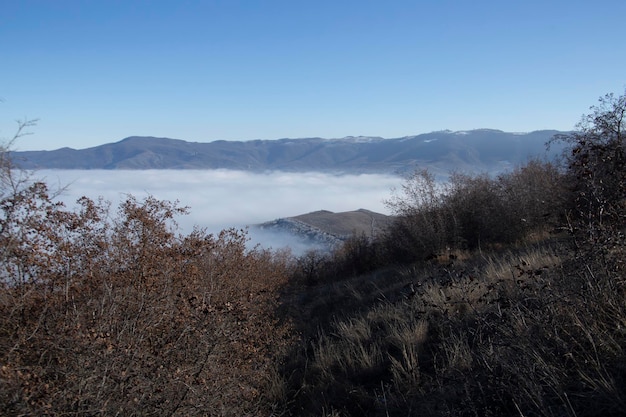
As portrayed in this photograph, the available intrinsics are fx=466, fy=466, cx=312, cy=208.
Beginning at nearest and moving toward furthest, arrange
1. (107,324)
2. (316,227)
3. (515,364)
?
(515,364) < (107,324) < (316,227)

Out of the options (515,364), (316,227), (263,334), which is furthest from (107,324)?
(316,227)

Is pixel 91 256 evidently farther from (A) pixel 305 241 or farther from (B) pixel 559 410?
(A) pixel 305 241

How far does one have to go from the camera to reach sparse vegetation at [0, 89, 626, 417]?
3.43 metres

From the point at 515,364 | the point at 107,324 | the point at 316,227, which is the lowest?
the point at 316,227

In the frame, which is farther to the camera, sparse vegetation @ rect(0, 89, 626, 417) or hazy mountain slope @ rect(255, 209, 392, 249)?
hazy mountain slope @ rect(255, 209, 392, 249)

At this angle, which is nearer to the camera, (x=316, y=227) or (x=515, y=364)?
(x=515, y=364)

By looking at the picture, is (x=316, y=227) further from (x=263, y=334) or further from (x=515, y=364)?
(x=515, y=364)

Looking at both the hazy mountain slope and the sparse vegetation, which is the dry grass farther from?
the hazy mountain slope

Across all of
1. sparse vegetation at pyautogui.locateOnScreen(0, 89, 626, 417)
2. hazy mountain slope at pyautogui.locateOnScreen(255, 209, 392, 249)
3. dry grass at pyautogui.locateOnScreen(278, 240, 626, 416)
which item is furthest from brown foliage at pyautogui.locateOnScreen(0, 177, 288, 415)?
hazy mountain slope at pyautogui.locateOnScreen(255, 209, 392, 249)

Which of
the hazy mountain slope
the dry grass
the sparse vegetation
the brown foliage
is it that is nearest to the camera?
the dry grass

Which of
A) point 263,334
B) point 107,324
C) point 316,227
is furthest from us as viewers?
point 316,227

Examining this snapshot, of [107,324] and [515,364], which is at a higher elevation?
[107,324]

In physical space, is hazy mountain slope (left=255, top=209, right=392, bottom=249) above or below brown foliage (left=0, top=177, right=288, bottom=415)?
below

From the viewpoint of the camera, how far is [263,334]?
8688mm
